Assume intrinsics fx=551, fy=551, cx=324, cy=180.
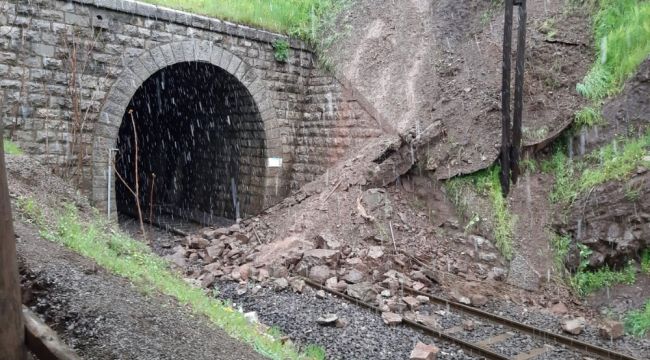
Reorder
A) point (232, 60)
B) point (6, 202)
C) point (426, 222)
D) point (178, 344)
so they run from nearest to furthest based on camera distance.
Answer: point (6, 202) → point (178, 344) → point (426, 222) → point (232, 60)

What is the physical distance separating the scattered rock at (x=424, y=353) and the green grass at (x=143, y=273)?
0.90 meters

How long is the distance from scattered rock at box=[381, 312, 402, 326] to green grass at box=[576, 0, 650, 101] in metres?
5.60

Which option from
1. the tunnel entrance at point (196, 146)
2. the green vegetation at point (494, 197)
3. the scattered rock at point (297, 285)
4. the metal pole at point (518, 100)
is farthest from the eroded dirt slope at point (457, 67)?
the scattered rock at point (297, 285)

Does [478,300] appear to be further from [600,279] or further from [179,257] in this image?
[179,257]

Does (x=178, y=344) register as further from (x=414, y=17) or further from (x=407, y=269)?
(x=414, y=17)

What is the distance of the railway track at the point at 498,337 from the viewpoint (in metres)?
5.78

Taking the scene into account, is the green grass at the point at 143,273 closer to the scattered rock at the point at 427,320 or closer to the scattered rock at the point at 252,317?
the scattered rock at the point at 252,317

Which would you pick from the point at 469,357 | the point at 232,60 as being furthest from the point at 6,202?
the point at 232,60

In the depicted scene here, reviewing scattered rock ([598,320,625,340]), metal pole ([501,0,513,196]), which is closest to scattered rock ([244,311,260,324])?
scattered rock ([598,320,625,340])

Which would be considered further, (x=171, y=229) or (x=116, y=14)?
(x=171, y=229)

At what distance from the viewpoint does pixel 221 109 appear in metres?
13.4

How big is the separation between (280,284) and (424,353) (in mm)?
2638

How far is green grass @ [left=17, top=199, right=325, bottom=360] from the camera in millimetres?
4750

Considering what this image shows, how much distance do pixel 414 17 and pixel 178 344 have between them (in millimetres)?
10418
